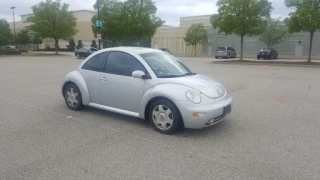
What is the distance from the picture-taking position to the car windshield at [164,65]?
17.0ft

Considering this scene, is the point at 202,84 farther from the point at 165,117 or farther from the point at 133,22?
the point at 133,22

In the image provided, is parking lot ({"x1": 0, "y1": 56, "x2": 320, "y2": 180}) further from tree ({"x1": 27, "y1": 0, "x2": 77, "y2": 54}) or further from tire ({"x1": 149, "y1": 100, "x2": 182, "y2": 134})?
tree ({"x1": 27, "y1": 0, "x2": 77, "y2": 54})

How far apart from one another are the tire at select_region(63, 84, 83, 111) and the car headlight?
2712mm

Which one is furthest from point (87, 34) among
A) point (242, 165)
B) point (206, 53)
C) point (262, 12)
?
point (242, 165)

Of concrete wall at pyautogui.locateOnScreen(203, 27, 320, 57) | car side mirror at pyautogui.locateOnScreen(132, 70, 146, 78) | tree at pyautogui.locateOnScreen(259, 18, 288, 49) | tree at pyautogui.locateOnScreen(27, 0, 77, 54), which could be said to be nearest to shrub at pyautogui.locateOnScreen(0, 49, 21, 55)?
tree at pyautogui.locateOnScreen(27, 0, 77, 54)

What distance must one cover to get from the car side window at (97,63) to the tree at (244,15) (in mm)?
20673

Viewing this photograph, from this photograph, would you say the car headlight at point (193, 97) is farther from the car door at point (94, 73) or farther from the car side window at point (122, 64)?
the car door at point (94, 73)

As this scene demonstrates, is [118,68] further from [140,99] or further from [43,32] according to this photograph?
[43,32]

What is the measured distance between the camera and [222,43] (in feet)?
151

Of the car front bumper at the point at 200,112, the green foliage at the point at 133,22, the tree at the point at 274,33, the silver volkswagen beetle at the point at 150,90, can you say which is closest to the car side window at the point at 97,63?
the silver volkswagen beetle at the point at 150,90

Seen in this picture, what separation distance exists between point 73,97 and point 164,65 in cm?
233

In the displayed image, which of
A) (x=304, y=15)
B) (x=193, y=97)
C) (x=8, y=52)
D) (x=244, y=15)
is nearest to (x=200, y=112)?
(x=193, y=97)

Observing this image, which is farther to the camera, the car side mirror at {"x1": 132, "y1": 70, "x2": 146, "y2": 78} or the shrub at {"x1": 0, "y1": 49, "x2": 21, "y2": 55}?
the shrub at {"x1": 0, "y1": 49, "x2": 21, "y2": 55}

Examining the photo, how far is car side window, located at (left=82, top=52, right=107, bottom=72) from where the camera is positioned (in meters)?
5.72
